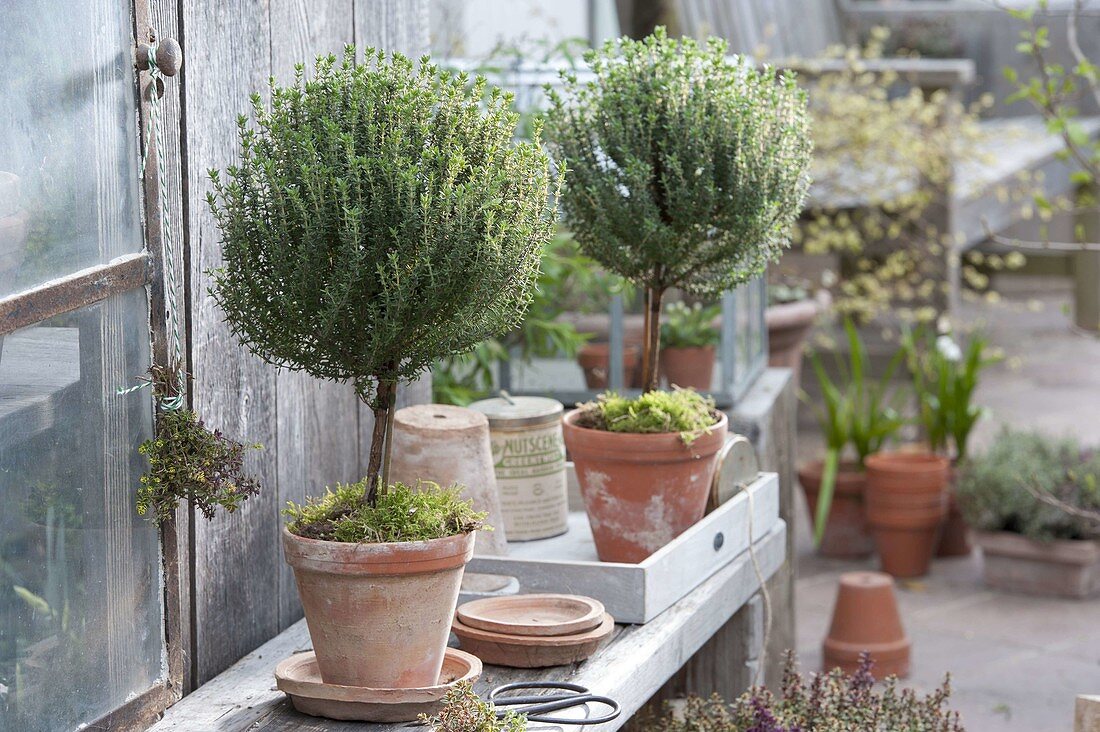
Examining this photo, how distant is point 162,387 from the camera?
5.22ft

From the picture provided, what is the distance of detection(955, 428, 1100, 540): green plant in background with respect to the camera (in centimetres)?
445

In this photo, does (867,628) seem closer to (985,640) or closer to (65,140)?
(985,640)

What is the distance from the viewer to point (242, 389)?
186cm

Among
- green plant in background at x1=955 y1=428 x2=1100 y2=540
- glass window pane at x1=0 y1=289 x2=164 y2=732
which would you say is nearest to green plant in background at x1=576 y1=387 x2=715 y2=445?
glass window pane at x1=0 y1=289 x2=164 y2=732

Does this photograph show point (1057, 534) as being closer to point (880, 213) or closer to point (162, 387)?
point (880, 213)

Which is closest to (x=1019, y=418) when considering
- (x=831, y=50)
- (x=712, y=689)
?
(x=831, y=50)

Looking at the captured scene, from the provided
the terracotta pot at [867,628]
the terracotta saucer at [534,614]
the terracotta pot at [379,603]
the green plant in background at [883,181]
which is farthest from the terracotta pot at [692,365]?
the green plant in background at [883,181]

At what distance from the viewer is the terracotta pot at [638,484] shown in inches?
82.5

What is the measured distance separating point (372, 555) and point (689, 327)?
2.03 meters

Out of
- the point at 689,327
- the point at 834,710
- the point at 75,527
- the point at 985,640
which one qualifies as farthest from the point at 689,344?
the point at 75,527

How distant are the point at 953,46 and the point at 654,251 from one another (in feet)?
27.9

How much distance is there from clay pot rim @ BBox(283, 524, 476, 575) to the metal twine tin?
77 centimetres

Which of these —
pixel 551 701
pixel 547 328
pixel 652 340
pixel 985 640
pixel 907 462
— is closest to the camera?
pixel 551 701

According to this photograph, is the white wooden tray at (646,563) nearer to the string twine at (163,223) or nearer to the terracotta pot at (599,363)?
the string twine at (163,223)
